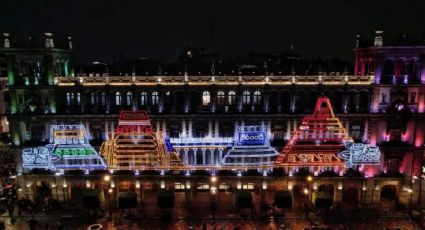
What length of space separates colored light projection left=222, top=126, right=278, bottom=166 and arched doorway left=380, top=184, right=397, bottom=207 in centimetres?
1679

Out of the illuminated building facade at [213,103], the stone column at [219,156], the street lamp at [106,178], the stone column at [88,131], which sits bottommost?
the street lamp at [106,178]

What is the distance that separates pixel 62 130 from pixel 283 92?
29396mm

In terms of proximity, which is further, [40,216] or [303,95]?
[303,95]

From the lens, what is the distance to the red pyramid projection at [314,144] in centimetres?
4978

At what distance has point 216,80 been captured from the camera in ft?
168

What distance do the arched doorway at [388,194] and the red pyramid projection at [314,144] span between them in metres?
9.07

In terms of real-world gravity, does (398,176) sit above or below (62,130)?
below

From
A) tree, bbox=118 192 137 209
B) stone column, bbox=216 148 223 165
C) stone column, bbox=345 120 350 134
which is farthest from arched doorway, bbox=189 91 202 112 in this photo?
stone column, bbox=345 120 350 134

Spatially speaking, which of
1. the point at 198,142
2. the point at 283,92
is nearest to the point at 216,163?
the point at 198,142

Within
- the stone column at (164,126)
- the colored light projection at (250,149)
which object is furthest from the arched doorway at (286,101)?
the stone column at (164,126)

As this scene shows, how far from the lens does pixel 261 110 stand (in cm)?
5166

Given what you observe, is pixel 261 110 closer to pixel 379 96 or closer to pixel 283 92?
pixel 283 92

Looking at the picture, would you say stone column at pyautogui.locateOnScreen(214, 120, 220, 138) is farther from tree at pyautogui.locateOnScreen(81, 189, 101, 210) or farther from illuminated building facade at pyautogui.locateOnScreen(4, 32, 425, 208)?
tree at pyautogui.locateOnScreen(81, 189, 101, 210)

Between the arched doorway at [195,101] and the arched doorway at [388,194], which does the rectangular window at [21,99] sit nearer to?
the arched doorway at [195,101]
